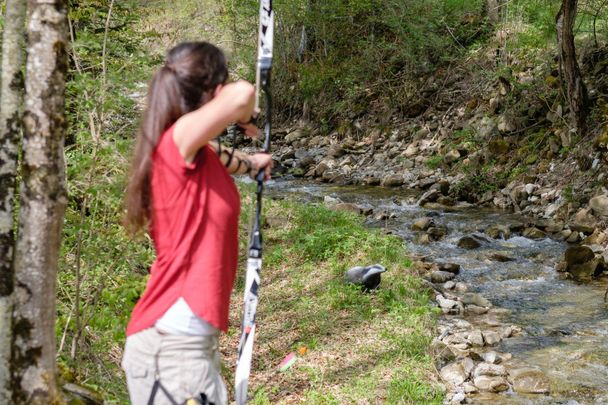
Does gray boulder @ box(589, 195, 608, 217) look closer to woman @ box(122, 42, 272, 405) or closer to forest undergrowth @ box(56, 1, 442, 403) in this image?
forest undergrowth @ box(56, 1, 442, 403)

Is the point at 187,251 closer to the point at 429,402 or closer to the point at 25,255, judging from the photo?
the point at 25,255

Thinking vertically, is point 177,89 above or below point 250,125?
above

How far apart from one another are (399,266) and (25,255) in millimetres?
5414

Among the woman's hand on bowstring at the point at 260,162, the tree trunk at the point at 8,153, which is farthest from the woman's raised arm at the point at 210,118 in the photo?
the tree trunk at the point at 8,153

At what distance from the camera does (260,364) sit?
214 inches

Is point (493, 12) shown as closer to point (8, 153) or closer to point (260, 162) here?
point (260, 162)

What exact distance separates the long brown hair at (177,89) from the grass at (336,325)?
296cm

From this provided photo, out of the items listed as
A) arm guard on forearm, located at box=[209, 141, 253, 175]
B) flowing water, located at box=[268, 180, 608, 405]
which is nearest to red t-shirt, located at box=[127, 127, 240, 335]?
arm guard on forearm, located at box=[209, 141, 253, 175]

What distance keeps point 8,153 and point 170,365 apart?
120 centimetres

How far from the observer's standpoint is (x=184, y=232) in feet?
6.89

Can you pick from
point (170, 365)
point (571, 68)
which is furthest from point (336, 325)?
point (571, 68)

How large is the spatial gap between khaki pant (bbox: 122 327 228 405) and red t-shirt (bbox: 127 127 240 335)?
2.4 inches

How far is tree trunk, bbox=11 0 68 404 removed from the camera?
102 inches

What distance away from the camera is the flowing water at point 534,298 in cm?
531
